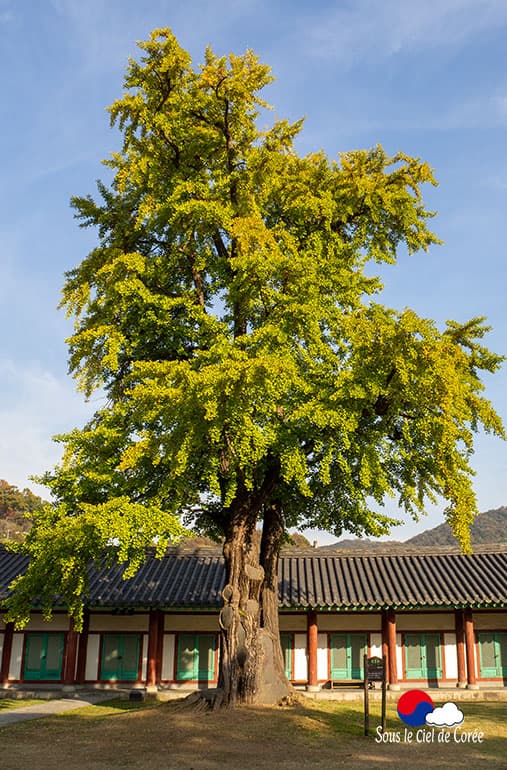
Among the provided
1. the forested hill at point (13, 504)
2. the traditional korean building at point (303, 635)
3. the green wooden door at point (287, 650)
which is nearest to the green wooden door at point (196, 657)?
the traditional korean building at point (303, 635)

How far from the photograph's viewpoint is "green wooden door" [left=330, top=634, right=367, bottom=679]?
24.9m

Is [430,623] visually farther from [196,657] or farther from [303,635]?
[196,657]

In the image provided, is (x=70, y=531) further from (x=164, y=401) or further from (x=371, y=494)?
(x=371, y=494)

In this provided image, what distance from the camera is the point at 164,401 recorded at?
13.5 meters

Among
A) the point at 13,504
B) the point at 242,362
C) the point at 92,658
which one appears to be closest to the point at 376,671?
the point at 242,362

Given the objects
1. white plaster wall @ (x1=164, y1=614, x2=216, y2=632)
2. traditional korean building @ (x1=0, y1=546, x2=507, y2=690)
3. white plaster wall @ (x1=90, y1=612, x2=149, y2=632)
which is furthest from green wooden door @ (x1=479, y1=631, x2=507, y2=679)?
white plaster wall @ (x1=90, y1=612, x2=149, y2=632)

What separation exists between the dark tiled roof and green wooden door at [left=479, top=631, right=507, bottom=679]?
214cm

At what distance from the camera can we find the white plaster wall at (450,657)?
24922mm

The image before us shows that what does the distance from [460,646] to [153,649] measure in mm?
11119

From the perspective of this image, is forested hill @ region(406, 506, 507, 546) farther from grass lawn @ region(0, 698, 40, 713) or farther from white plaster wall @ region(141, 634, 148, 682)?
grass lawn @ region(0, 698, 40, 713)

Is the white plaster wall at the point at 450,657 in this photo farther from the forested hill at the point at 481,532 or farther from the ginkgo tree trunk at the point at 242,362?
the forested hill at the point at 481,532

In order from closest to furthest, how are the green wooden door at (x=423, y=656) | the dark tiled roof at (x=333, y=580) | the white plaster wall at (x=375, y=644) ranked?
the dark tiled roof at (x=333, y=580)
the green wooden door at (x=423, y=656)
the white plaster wall at (x=375, y=644)

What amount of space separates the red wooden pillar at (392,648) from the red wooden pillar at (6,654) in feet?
45.0

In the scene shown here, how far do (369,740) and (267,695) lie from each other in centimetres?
308
